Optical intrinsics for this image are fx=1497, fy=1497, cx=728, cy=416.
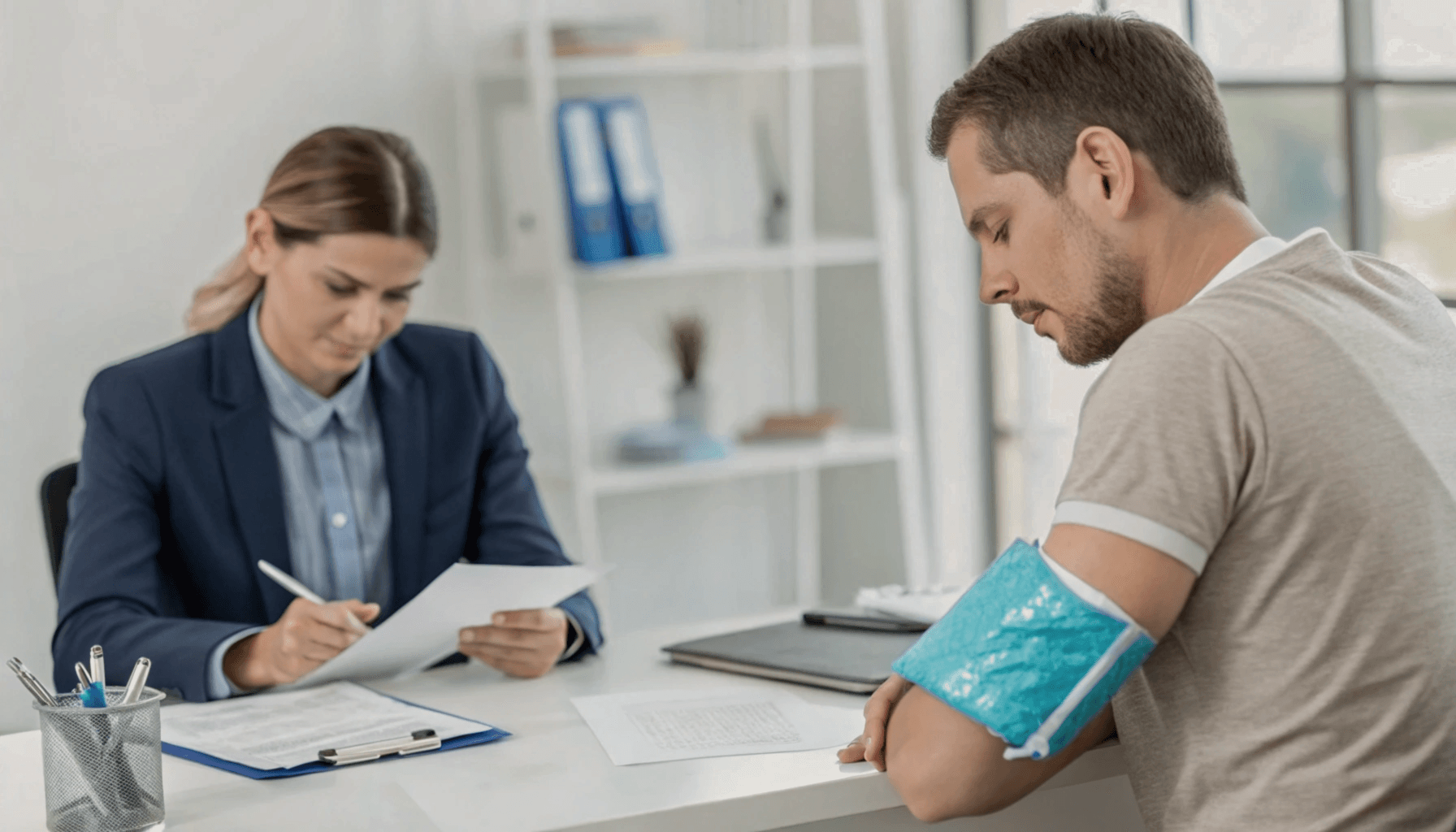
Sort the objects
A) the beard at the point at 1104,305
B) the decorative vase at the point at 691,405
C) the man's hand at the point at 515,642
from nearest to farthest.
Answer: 1. the beard at the point at 1104,305
2. the man's hand at the point at 515,642
3. the decorative vase at the point at 691,405

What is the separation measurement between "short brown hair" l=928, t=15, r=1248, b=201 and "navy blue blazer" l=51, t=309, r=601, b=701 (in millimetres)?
803

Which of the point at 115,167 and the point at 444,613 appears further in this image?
the point at 115,167

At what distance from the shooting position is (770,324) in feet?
12.5

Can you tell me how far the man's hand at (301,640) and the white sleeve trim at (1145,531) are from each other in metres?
0.85

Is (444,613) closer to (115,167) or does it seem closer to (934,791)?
(934,791)

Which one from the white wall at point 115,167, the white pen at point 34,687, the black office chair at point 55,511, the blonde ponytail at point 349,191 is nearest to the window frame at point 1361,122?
the blonde ponytail at point 349,191

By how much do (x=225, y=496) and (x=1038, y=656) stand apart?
1.19 meters

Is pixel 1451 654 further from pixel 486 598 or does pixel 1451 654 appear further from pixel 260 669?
pixel 260 669

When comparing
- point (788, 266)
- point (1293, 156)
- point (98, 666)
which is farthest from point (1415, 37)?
Result: point (98, 666)

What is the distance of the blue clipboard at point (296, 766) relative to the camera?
1.31 metres

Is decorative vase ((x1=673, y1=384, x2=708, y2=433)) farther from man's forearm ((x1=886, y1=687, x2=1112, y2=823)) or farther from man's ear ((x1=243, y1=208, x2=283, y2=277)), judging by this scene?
man's forearm ((x1=886, y1=687, x2=1112, y2=823))

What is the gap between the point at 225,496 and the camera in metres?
1.91

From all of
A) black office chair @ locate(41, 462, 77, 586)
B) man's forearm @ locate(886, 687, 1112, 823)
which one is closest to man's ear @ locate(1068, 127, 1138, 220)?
man's forearm @ locate(886, 687, 1112, 823)

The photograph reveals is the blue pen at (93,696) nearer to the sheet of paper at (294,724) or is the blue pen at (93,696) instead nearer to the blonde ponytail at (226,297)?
the sheet of paper at (294,724)
